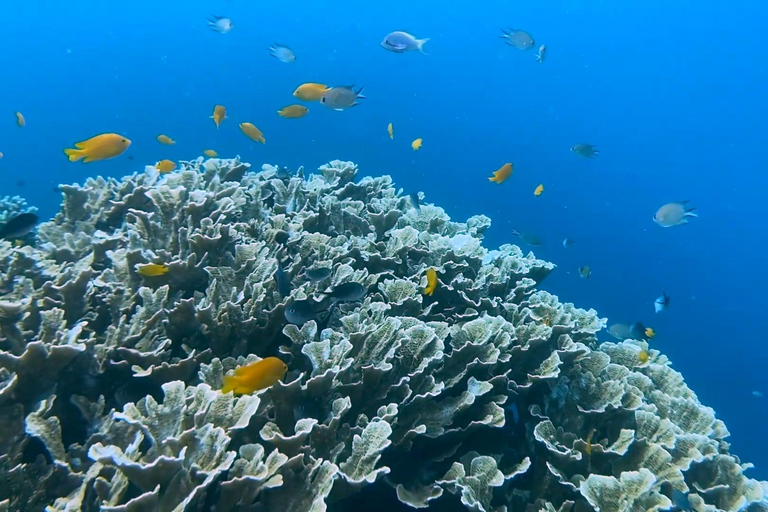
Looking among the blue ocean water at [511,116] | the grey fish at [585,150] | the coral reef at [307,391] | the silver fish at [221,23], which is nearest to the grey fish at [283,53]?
the silver fish at [221,23]

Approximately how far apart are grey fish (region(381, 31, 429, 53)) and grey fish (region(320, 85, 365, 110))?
1.87 m

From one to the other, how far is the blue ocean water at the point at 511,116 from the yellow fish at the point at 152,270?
30288 millimetres

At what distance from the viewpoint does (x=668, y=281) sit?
4088cm

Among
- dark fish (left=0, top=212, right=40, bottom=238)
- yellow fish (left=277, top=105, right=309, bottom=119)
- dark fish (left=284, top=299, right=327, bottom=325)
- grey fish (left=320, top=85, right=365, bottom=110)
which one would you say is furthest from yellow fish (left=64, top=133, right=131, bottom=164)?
dark fish (left=284, top=299, right=327, bottom=325)

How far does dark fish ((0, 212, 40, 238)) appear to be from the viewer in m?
3.78

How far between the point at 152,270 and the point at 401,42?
5.98m

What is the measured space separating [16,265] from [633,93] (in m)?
80.6

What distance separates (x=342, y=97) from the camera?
5.99 m

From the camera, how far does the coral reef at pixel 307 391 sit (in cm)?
215

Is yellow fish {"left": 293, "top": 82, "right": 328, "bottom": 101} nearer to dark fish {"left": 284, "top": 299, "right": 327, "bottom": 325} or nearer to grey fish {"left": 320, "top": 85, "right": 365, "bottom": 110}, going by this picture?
grey fish {"left": 320, "top": 85, "right": 365, "bottom": 110}

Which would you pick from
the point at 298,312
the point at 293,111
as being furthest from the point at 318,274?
the point at 293,111

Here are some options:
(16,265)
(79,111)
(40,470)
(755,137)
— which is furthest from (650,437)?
(755,137)

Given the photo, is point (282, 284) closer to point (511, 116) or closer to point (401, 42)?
point (401, 42)

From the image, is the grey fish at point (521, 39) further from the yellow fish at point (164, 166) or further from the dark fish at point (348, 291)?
the dark fish at point (348, 291)
